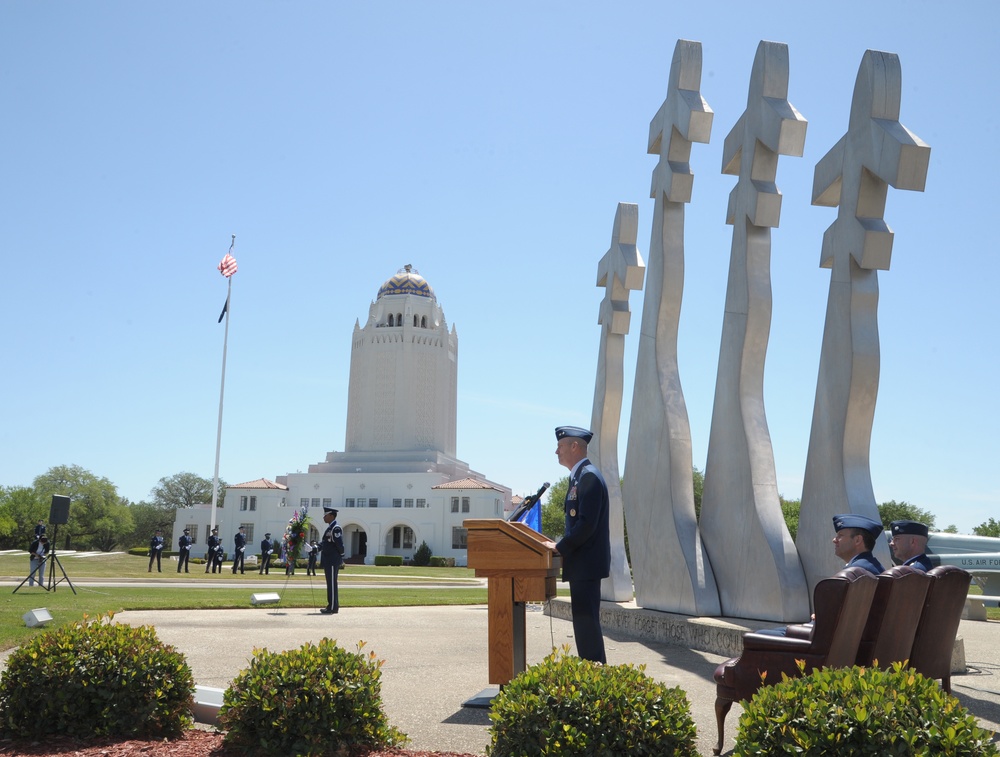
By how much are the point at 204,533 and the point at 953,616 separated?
71.2 metres

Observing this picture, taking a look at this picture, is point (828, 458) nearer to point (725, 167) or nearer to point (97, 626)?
point (725, 167)

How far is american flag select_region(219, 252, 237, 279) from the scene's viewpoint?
49250 mm

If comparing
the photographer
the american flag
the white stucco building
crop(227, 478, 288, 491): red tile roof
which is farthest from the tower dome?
the photographer

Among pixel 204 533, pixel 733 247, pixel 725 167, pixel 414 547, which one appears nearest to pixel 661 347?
pixel 733 247

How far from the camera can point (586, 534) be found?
6.75m

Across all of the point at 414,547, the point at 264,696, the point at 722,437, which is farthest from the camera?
the point at 414,547

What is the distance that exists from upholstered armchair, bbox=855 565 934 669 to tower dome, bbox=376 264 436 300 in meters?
78.0

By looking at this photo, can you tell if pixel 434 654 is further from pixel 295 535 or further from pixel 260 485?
pixel 260 485

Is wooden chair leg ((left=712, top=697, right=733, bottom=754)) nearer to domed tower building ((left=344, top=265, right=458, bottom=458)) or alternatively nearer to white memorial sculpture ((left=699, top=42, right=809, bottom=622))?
white memorial sculpture ((left=699, top=42, right=809, bottom=622))

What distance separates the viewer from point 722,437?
1307cm

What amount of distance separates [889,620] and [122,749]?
16.3ft

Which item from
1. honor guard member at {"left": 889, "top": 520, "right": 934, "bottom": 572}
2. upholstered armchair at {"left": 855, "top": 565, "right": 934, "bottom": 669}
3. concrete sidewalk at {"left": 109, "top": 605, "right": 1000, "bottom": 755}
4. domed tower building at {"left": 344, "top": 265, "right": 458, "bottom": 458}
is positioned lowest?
concrete sidewalk at {"left": 109, "top": 605, "right": 1000, "bottom": 755}

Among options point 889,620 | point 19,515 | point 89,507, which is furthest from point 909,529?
point 89,507

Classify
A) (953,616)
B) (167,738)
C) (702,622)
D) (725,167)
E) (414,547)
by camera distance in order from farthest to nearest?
(414,547)
(725,167)
(702,622)
(953,616)
(167,738)
